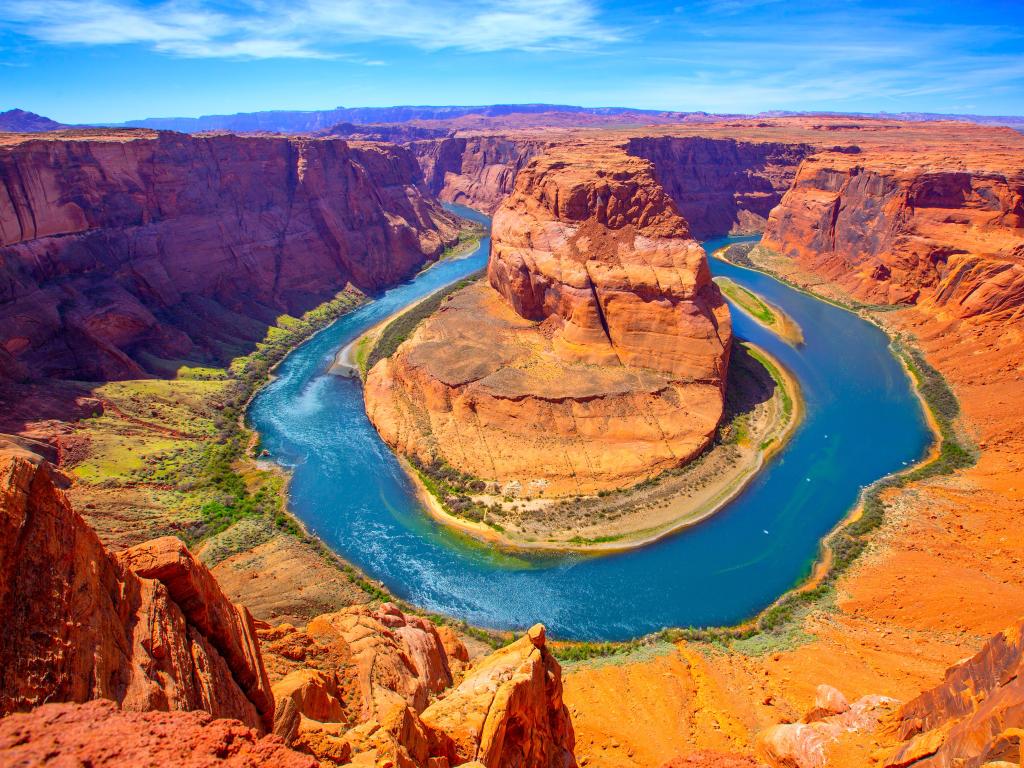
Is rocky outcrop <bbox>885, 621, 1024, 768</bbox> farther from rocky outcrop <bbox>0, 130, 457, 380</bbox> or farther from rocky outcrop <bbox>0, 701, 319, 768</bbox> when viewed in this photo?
rocky outcrop <bbox>0, 130, 457, 380</bbox>

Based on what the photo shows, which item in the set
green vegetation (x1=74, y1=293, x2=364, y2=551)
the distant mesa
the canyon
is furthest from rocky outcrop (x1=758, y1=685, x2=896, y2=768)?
the distant mesa

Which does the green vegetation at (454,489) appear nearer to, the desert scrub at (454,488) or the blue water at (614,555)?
the desert scrub at (454,488)

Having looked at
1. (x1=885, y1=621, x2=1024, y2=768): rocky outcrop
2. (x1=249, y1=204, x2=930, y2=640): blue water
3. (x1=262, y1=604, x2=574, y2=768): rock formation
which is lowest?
(x1=249, y1=204, x2=930, y2=640): blue water

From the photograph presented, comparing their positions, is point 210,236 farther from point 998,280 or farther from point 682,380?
point 998,280

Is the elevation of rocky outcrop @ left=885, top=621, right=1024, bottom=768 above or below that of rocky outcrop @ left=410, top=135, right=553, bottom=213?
below

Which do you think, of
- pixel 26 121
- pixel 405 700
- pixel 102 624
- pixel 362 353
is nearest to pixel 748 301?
pixel 362 353

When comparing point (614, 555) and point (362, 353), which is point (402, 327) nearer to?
point (362, 353)

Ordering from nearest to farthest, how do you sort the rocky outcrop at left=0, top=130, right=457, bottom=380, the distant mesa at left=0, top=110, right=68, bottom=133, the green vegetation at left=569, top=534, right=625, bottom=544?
the green vegetation at left=569, top=534, right=625, bottom=544 < the rocky outcrop at left=0, top=130, right=457, bottom=380 < the distant mesa at left=0, top=110, right=68, bottom=133
